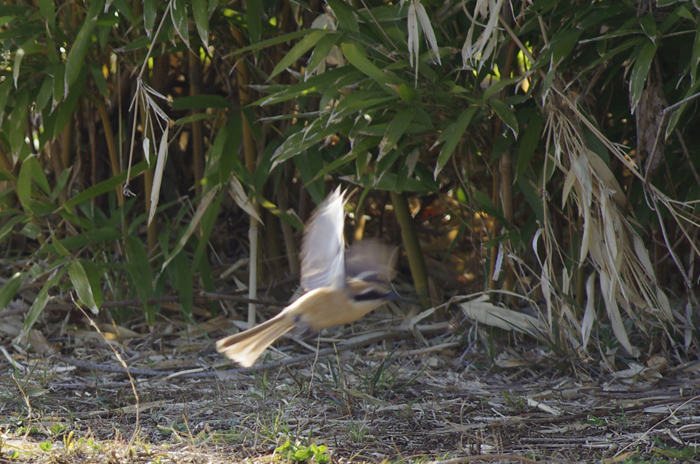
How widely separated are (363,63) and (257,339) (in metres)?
0.69

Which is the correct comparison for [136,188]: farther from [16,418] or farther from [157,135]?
[16,418]

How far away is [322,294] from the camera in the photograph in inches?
65.9

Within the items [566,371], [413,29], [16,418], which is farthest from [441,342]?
[16,418]

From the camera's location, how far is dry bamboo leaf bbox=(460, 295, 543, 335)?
2158 millimetres

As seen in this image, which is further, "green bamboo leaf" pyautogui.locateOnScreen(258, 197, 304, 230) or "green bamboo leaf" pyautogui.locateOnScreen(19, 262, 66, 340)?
"green bamboo leaf" pyautogui.locateOnScreen(258, 197, 304, 230)

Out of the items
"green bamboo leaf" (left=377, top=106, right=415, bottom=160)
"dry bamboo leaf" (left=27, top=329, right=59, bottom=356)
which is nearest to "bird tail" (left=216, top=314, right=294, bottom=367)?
"green bamboo leaf" (left=377, top=106, right=415, bottom=160)

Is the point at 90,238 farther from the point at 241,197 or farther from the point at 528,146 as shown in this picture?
the point at 528,146

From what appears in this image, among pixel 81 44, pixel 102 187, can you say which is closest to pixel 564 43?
pixel 81 44

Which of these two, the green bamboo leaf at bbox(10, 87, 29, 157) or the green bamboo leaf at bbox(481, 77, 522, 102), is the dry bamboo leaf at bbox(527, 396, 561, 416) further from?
the green bamboo leaf at bbox(10, 87, 29, 157)

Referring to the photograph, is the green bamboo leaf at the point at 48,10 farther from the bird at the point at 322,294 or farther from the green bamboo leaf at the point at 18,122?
the bird at the point at 322,294

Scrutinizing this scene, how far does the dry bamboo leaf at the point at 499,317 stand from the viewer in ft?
7.08

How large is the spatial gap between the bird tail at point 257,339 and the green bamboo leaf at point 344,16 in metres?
0.73

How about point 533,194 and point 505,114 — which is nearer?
point 505,114

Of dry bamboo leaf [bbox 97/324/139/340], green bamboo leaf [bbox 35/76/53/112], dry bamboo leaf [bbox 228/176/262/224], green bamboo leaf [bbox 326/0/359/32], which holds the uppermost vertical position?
green bamboo leaf [bbox 326/0/359/32]
